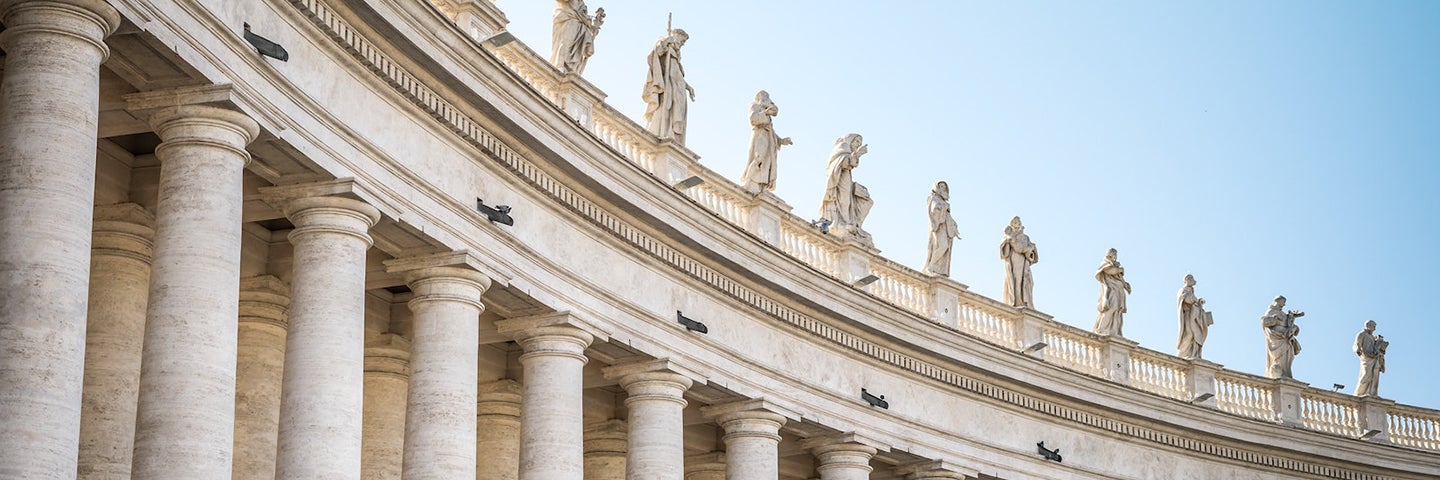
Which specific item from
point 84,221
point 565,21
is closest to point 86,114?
point 84,221

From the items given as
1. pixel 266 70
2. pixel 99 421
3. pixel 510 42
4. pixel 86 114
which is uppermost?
pixel 510 42

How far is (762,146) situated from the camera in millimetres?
66688

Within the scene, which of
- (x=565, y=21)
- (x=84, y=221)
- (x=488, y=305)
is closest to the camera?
(x=84, y=221)

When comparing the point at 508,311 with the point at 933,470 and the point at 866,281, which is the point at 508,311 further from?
the point at 933,470

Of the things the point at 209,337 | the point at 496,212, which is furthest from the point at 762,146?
the point at 209,337

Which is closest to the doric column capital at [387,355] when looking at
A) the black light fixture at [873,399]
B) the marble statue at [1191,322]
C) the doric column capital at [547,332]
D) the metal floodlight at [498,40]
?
the doric column capital at [547,332]

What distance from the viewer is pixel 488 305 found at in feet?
169

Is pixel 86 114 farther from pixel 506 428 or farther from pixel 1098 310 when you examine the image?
pixel 1098 310

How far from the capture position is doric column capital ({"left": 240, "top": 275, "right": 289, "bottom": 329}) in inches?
2037

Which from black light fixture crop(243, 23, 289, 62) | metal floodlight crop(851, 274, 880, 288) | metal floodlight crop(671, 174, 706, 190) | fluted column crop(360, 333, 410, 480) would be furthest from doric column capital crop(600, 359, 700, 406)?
black light fixture crop(243, 23, 289, 62)

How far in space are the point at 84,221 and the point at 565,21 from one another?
83.1 ft

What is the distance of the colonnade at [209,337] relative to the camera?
3241 cm

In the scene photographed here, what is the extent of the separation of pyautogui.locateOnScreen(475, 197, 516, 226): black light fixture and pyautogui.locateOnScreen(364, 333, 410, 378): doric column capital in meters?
8.98

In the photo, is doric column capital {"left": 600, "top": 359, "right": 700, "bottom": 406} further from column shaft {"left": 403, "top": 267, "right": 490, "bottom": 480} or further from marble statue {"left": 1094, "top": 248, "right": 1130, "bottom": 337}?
marble statue {"left": 1094, "top": 248, "right": 1130, "bottom": 337}
